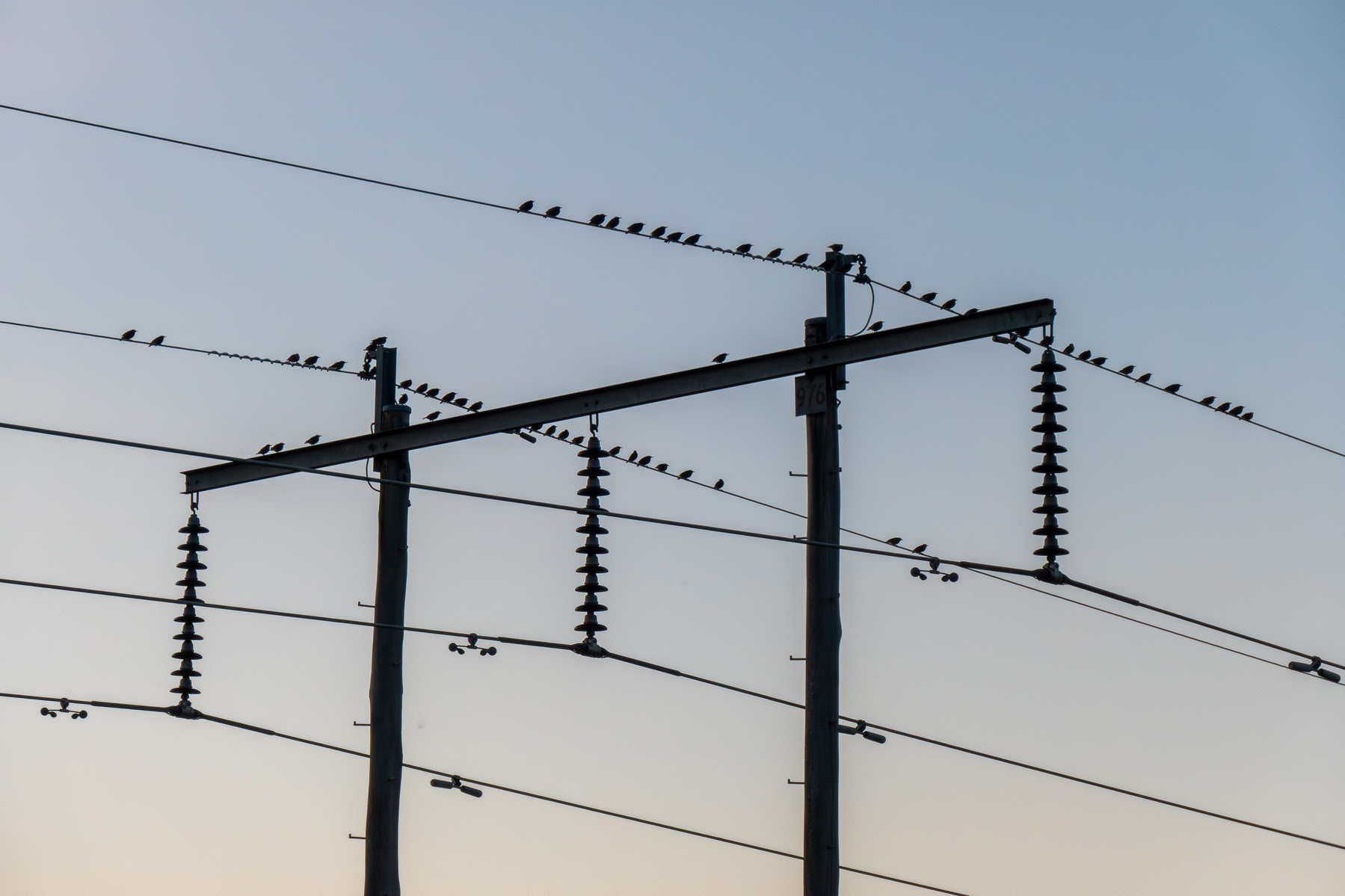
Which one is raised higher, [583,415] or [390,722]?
[583,415]

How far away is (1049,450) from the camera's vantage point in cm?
1502

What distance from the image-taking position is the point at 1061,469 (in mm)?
15023

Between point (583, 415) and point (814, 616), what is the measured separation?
110 inches

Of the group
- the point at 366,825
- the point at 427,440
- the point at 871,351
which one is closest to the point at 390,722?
the point at 366,825

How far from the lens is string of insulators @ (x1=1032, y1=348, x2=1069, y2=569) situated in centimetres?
1473

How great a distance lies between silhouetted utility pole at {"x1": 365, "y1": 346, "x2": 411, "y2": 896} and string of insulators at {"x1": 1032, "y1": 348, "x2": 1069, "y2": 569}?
19.6ft

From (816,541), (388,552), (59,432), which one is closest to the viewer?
(59,432)

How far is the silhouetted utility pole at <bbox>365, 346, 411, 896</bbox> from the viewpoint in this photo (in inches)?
638

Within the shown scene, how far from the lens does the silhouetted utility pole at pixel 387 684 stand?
1620 cm

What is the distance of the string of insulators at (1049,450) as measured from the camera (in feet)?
48.3

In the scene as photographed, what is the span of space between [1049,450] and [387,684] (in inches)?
264

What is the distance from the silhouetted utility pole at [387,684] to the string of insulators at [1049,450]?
596 centimetres

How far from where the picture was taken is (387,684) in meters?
16.5

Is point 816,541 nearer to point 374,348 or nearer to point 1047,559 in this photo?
point 1047,559
